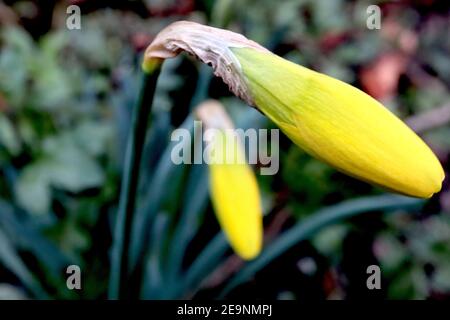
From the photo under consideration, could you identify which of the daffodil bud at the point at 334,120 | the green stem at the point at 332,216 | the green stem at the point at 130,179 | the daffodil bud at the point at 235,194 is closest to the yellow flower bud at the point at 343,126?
the daffodil bud at the point at 334,120

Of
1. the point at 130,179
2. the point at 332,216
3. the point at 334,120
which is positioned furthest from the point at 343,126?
the point at 332,216

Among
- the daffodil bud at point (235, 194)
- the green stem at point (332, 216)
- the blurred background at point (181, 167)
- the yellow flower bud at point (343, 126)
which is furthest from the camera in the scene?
the blurred background at point (181, 167)

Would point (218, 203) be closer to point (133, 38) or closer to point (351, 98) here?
point (351, 98)

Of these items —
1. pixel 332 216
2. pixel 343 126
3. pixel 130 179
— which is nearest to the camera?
pixel 343 126

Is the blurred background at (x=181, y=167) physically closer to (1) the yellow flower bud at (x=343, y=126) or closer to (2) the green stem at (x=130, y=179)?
(2) the green stem at (x=130, y=179)

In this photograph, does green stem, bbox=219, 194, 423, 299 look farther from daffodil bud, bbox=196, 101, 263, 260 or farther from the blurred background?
daffodil bud, bbox=196, 101, 263, 260

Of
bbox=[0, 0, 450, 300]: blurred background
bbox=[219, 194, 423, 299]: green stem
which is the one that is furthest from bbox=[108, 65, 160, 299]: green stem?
bbox=[219, 194, 423, 299]: green stem

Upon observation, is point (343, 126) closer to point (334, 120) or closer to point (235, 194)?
point (334, 120)
